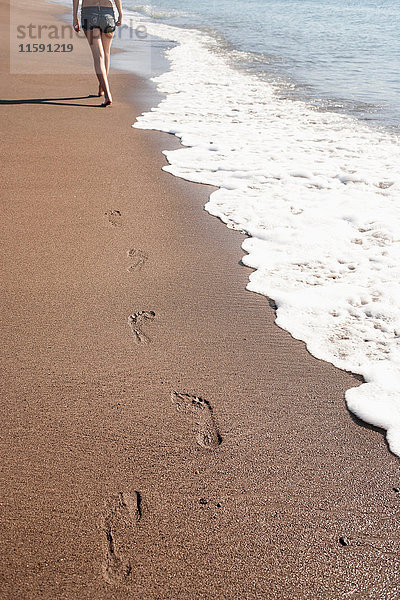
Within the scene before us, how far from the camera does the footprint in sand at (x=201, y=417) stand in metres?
1.96

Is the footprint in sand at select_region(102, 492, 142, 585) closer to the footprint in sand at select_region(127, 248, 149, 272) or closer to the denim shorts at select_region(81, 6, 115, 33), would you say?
the footprint in sand at select_region(127, 248, 149, 272)

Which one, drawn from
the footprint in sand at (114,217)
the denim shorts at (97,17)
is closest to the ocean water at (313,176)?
the footprint in sand at (114,217)

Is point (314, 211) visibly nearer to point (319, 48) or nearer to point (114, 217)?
point (114, 217)

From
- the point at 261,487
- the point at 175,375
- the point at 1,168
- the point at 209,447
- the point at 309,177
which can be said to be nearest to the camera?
the point at 261,487

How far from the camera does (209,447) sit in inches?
76.0

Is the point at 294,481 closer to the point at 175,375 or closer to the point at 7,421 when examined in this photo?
the point at 175,375

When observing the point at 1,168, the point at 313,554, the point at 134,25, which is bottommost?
the point at 313,554

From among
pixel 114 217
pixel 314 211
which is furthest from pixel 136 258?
pixel 314 211

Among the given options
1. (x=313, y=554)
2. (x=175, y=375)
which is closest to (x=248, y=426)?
(x=175, y=375)

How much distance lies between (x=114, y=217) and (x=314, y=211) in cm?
158

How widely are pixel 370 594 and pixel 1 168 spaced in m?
4.17

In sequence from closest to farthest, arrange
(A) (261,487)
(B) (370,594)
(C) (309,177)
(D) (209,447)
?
(B) (370,594) < (A) (261,487) < (D) (209,447) < (C) (309,177)

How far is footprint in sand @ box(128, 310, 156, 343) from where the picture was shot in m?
2.50

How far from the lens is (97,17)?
627 centimetres
